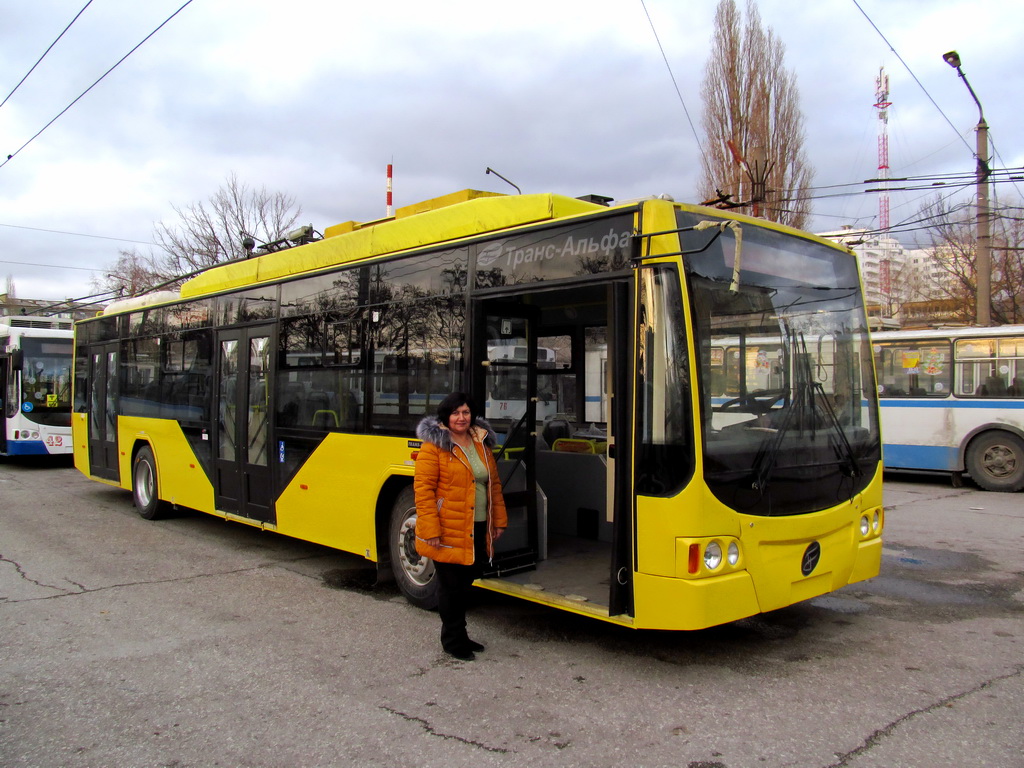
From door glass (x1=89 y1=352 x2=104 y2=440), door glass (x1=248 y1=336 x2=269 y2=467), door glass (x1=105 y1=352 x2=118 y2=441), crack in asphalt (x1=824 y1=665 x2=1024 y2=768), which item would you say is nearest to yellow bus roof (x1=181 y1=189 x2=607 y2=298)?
door glass (x1=248 y1=336 x2=269 y2=467)

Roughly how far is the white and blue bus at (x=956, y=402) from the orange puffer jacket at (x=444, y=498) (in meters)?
11.1

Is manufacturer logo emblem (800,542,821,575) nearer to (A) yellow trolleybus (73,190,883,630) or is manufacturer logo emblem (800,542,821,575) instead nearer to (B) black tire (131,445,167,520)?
(A) yellow trolleybus (73,190,883,630)

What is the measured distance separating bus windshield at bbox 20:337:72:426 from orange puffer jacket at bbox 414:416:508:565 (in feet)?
48.7

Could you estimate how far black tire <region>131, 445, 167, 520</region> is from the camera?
10414 millimetres

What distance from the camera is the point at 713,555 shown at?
452 cm

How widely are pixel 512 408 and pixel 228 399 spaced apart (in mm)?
4075

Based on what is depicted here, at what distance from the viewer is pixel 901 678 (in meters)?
4.76

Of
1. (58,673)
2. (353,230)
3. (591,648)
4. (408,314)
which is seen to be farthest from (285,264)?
(591,648)

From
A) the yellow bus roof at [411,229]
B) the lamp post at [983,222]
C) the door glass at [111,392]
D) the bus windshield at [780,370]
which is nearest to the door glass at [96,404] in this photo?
the door glass at [111,392]

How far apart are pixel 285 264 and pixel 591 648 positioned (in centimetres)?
490

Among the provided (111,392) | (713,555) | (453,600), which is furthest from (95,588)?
(713,555)

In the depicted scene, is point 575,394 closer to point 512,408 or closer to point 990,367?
point 512,408

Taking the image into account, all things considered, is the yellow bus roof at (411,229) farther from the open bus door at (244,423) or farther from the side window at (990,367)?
the side window at (990,367)

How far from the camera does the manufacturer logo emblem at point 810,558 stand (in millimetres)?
5000
